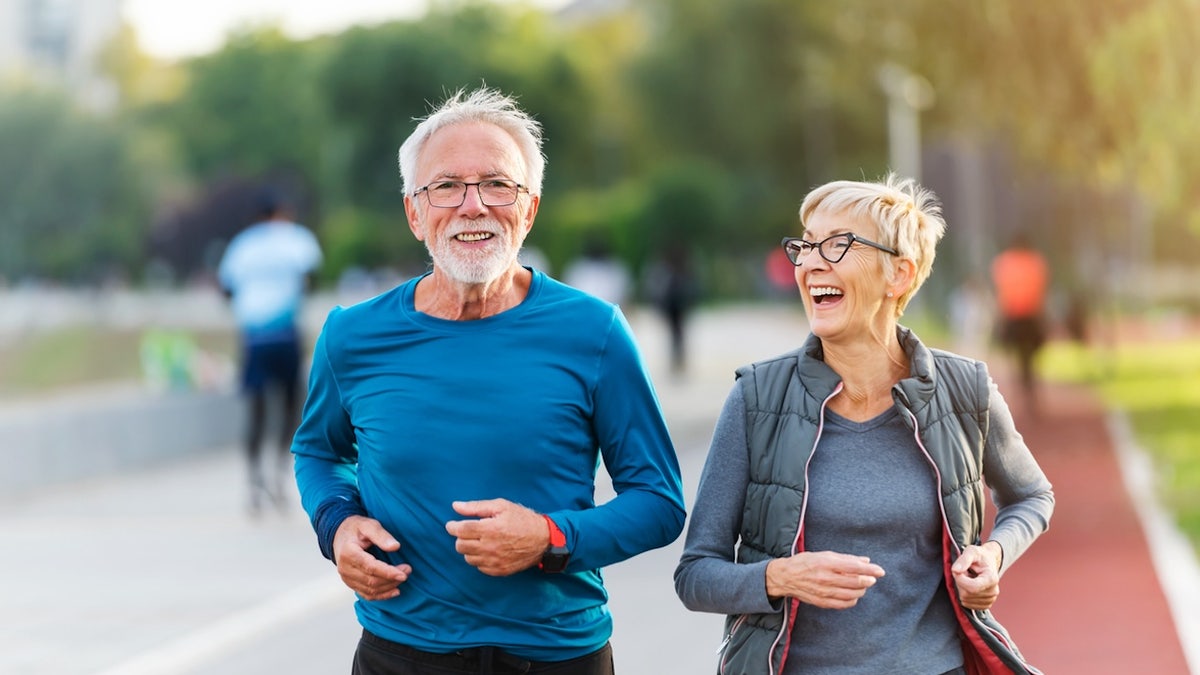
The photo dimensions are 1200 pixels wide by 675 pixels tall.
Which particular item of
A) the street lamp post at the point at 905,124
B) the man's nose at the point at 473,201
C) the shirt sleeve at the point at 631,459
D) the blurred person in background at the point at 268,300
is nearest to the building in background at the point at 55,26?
the street lamp post at the point at 905,124

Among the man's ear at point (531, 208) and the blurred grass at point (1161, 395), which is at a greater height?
the blurred grass at point (1161, 395)

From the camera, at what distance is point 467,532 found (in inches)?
144

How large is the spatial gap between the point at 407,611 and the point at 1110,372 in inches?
1100

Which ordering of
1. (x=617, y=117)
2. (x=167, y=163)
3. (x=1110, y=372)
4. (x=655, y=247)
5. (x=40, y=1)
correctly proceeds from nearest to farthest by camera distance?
(x=1110, y=372) < (x=655, y=247) < (x=617, y=117) < (x=167, y=163) < (x=40, y=1)

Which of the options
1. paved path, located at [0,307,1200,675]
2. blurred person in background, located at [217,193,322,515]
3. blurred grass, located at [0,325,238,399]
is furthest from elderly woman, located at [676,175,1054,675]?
blurred grass, located at [0,325,238,399]

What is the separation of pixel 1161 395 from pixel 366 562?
23.6 metres

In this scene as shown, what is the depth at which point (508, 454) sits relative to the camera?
3777 mm

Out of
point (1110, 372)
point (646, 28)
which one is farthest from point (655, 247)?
point (1110, 372)

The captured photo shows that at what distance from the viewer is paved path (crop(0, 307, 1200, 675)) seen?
811 centimetres

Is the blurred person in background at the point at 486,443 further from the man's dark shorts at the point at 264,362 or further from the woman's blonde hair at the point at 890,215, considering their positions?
the man's dark shorts at the point at 264,362

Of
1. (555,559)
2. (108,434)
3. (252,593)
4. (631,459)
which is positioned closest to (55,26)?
(108,434)

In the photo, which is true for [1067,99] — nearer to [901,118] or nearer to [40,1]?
[901,118]

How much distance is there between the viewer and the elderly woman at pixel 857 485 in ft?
12.1

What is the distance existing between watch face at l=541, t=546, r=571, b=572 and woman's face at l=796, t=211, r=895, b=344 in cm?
63
